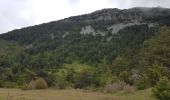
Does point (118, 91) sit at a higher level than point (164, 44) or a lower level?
lower

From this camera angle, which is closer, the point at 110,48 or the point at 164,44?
the point at 164,44

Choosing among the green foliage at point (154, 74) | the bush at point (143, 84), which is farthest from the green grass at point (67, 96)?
the green foliage at point (154, 74)

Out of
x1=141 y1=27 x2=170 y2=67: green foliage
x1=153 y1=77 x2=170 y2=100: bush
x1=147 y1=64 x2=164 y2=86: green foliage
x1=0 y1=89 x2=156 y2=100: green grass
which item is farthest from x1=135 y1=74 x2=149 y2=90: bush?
x1=153 y1=77 x2=170 y2=100: bush

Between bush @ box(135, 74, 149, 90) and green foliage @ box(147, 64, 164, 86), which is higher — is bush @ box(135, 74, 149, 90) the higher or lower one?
the lower one

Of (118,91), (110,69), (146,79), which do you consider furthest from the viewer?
(110,69)

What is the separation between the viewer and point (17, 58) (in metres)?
168

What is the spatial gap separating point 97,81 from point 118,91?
55.0 meters

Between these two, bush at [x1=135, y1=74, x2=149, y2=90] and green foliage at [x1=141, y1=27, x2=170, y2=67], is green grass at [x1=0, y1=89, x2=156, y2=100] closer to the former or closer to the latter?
bush at [x1=135, y1=74, x2=149, y2=90]

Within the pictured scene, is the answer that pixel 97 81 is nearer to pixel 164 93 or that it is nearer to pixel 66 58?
pixel 164 93

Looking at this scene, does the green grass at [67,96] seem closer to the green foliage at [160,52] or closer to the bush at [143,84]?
the bush at [143,84]

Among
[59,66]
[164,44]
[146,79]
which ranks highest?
[164,44]

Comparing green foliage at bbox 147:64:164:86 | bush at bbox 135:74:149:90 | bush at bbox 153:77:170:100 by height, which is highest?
bush at bbox 153:77:170:100

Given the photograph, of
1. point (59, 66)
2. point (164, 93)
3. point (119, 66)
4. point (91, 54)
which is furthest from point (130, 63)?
point (91, 54)

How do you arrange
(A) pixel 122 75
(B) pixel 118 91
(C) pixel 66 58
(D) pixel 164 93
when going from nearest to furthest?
(D) pixel 164 93 < (B) pixel 118 91 < (A) pixel 122 75 < (C) pixel 66 58
